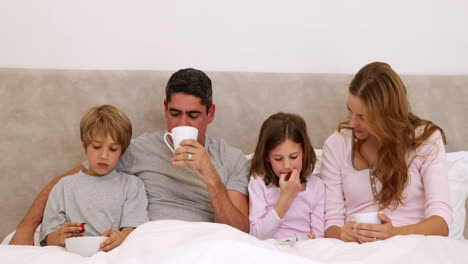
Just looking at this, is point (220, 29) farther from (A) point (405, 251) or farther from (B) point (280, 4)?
(A) point (405, 251)

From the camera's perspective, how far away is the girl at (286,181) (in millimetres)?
1642

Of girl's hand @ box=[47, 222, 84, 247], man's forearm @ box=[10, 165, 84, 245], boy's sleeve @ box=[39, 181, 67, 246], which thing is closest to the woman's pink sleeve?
girl's hand @ box=[47, 222, 84, 247]

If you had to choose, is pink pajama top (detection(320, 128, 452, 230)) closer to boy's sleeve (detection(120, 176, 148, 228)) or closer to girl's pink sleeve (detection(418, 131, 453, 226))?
girl's pink sleeve (detection(418, 131, 453, 226))

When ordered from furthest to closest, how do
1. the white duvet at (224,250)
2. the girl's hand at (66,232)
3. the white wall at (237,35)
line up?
the white wall at (237,35)
the girl's hand at (66,232)
the white duvet at (224,250)

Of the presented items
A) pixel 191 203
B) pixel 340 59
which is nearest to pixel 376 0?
pixel 340 59

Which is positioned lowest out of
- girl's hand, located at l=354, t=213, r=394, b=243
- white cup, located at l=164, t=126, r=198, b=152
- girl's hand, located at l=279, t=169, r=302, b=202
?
girl's hand, located at l=354, t=213, r=394, b=243

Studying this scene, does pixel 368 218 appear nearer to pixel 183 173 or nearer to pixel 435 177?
pixel 435 177

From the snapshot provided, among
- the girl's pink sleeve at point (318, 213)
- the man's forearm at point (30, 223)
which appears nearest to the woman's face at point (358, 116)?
the girl's pink sleeve at point (318, 213)

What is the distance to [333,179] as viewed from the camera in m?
1.71

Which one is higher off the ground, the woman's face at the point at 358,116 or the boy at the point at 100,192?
the woman's face at the point at 358,116

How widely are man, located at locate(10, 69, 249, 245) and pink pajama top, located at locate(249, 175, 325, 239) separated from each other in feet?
0.18

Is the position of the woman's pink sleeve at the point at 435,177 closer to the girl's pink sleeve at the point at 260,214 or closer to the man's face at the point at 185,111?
the girl's pink sleeve at the point at 260,214

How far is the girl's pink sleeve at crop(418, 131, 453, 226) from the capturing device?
147 centimetres

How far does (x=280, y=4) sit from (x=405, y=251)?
139 cm
